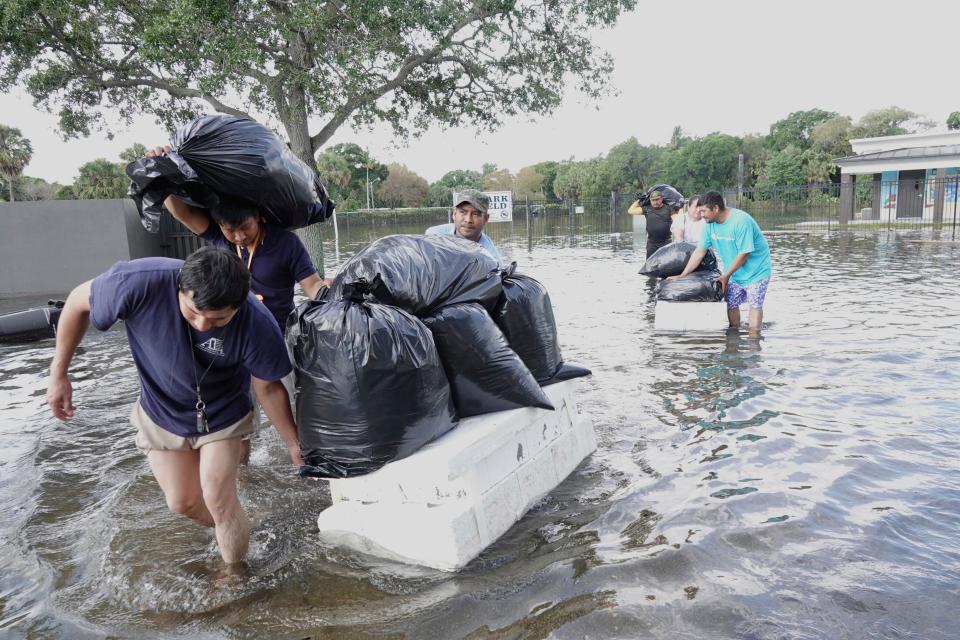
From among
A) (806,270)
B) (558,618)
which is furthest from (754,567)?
(806,270)

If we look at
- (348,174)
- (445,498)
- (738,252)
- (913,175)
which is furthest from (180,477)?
(348,174)

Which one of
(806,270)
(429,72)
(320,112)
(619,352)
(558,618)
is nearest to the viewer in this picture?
(558,618)

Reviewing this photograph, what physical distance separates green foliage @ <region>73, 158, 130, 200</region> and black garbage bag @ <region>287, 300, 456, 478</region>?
1339 inches

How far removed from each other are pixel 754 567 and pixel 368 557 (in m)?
1.39

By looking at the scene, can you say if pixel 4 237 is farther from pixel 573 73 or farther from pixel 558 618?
pixel 558 618

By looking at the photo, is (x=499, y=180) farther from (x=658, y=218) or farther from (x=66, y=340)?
(x=66, y=340)

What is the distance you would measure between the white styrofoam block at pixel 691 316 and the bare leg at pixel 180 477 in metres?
4.90

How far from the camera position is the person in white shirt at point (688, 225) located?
7.69 meters

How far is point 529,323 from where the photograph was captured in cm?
315

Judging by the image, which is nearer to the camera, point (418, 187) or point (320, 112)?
point (320, 112)

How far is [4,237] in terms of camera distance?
11.2 metres

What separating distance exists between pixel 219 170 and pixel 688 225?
20.7 feet

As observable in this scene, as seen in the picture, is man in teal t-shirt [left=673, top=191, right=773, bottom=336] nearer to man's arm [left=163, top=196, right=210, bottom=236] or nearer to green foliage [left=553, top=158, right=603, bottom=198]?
man's arm [left=163, top=196, right=210, bottom=236]

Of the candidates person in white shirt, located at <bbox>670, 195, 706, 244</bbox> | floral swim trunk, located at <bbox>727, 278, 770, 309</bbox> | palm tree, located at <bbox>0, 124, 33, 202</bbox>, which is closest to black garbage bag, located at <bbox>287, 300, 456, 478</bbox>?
floral swim trunk, located at <bbox>727, 278, 770, 309</bbox>
